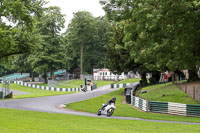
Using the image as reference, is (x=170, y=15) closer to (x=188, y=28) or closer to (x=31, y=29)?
(x=188, y=28)

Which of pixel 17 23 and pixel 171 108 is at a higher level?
pixel 17 23

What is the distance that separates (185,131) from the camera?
42.0 feet

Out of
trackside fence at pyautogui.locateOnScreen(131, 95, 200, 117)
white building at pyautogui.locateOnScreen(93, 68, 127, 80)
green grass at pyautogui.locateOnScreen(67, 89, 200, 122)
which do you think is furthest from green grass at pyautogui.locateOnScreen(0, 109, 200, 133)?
white building at pyautogui.locateOnScreen(93, 68, 127, 80)

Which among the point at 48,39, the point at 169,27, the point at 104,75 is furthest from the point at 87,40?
the point at 169,27

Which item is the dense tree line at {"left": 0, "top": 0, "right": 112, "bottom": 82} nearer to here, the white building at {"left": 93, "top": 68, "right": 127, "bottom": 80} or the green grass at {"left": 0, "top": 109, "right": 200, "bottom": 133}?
the white building at {"left": 93, "top": 68, "right": 127, "bottom": 80}

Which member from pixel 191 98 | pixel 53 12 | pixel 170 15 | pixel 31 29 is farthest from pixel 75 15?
pixel 170 15

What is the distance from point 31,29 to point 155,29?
13.3 m

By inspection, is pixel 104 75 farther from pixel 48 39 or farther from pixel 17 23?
pixel 17 23

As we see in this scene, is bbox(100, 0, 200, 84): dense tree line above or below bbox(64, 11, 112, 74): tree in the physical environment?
below

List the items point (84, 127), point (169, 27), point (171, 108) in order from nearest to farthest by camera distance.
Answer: point (84, 127) < point (169, 27) < point (171, 108)

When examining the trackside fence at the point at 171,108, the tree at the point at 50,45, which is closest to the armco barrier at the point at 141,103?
the trackside fence at the point at 171,108

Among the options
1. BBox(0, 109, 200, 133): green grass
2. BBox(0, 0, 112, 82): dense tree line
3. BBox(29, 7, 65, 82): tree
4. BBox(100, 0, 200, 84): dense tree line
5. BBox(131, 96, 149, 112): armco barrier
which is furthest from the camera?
BBox(29, 7, 65, 82): tree

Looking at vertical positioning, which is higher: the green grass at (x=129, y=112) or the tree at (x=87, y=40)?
the tree at (x=87, y=40)

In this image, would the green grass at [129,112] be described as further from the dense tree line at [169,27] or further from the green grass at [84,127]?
the dense tree line at [169,27]
